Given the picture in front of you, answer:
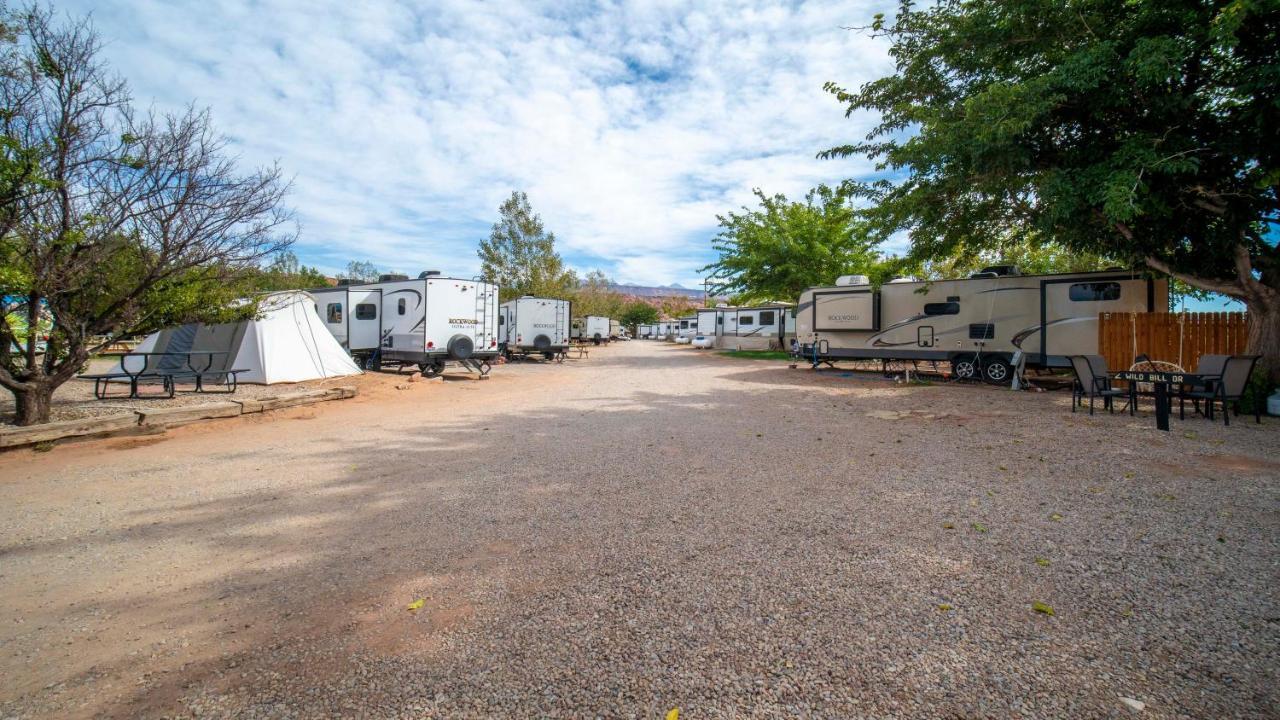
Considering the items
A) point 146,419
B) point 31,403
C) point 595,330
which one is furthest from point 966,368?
point 595,330

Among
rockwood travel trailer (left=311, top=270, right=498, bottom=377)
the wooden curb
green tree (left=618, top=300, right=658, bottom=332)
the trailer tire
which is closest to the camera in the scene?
the wooden curb

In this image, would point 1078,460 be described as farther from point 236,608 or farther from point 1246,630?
point 236,608

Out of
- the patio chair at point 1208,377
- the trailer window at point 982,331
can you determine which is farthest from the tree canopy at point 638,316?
the patio chair at point 1208,377

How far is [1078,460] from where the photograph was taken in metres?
5.75

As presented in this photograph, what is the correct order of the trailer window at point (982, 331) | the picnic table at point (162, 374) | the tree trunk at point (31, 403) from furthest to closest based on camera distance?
the trailer window at point (982, 331) → the picnic table at point (162, 374) → the tree trunk at point (31, 403)

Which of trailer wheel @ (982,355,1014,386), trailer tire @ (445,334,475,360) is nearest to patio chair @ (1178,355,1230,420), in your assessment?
trailer wheel @ (982,355,1014,386)

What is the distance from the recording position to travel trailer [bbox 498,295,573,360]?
2297 cm

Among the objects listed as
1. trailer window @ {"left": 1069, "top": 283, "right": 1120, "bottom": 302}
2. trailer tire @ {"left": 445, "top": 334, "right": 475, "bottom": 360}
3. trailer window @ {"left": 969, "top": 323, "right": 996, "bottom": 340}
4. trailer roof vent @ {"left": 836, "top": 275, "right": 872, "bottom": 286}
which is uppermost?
trailer roof vent @ {"left": 836, "top": 275, "right": 872, "bottom": 286}

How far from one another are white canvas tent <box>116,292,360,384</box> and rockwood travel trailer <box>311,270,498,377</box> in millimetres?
2753

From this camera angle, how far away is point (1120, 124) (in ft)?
30.0

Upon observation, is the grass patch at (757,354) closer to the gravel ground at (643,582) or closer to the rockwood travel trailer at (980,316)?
the rockwood travel trailer at (980,316)

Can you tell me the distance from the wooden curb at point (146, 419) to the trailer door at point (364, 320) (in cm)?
637

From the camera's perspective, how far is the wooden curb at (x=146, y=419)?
6391 millimetres

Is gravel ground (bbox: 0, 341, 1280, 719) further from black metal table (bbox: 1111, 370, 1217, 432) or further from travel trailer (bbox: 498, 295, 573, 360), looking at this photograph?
travel trailer (bbox: 498, 295, 573, 360)
